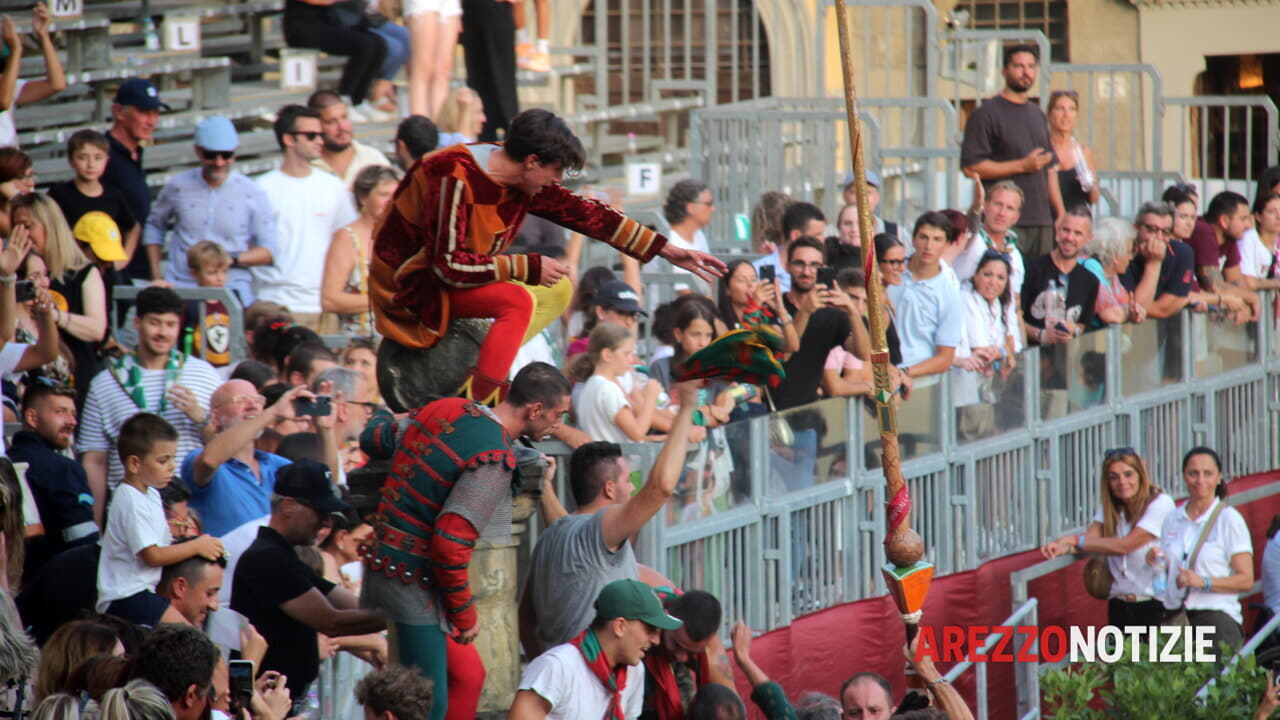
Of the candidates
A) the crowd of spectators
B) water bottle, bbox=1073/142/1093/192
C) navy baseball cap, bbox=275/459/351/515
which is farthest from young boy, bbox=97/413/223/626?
water bottle, bbox=1073/142/1093/192

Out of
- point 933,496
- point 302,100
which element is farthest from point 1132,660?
point 302,100

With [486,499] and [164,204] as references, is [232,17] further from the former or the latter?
[486,499]

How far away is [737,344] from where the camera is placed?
629 cm

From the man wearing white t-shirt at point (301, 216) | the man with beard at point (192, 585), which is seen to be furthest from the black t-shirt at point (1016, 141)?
the man with beard at point (192, 585)

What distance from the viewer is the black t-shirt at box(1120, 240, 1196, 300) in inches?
489

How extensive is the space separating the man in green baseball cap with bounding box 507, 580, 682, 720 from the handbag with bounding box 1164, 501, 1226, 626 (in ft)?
16.2

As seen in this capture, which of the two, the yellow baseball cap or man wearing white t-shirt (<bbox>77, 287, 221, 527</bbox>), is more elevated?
the yellow baseball cap

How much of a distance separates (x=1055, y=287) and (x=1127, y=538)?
1747 mm

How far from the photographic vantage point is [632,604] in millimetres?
6438

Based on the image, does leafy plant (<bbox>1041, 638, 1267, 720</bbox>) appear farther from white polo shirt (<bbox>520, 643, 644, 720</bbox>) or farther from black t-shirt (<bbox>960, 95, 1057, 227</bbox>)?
black t-shirt (<bbox>960, 95, 1057, 227</bbox>)

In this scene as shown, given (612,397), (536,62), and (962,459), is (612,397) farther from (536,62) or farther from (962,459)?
(536,62)

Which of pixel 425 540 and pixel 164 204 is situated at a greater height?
pixel 164 204

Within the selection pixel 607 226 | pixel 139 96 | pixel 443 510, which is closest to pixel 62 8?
pixel 139 96

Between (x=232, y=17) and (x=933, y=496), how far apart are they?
773 cm
